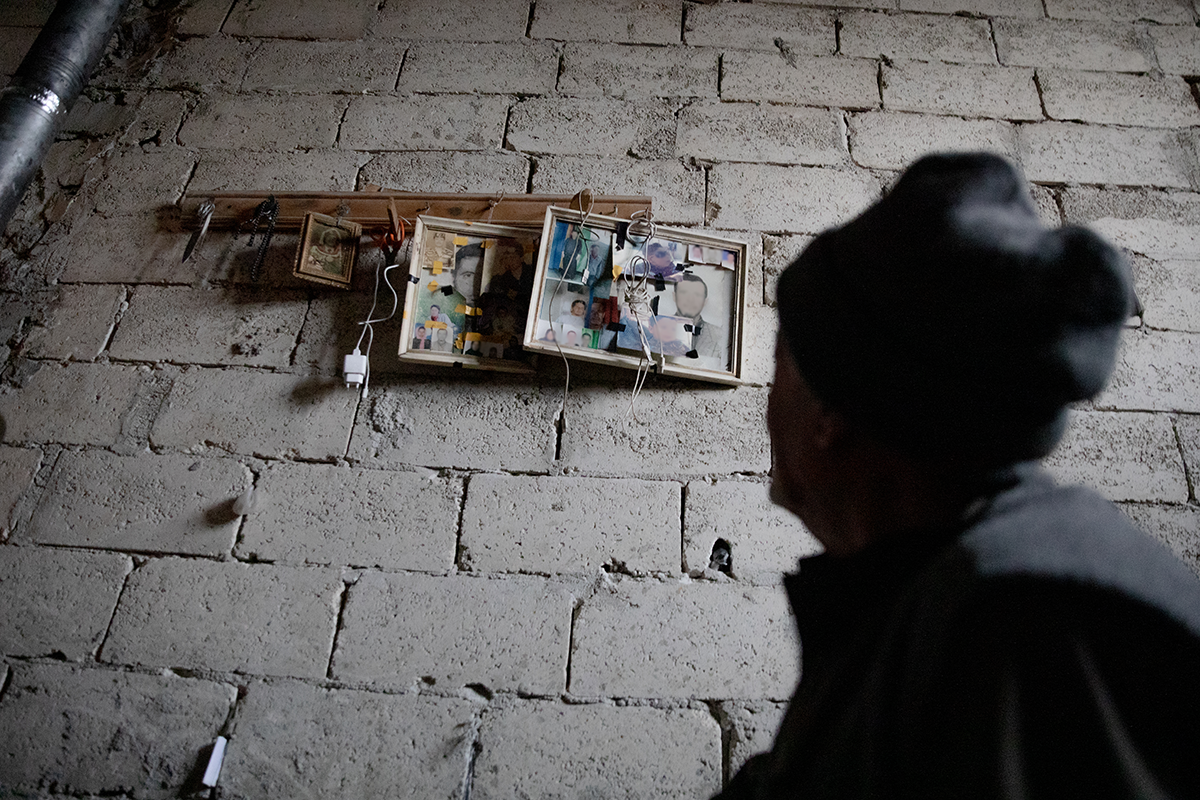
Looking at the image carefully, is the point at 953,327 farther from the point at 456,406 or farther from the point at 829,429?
the point at 456,406

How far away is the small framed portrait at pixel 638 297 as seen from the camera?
209 centimetres

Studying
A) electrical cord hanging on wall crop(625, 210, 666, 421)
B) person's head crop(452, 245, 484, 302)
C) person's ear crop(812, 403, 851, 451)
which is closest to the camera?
person's ear crop(812, 403, 851, 451)

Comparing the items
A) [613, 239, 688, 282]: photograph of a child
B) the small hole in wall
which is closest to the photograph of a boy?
[613, 239, 688, 282]: photograph of a child

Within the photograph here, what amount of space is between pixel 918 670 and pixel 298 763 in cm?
168

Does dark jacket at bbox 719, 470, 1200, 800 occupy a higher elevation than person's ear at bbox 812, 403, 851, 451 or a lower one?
lower

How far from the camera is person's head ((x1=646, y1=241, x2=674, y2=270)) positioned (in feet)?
7.17

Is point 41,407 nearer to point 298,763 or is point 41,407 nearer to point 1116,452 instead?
point 298,763

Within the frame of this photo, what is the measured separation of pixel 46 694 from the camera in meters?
1.87

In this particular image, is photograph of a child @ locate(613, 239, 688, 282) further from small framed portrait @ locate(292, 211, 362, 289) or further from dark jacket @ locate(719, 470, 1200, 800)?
dark jacket @ locate(719, 470, 1200, 800)

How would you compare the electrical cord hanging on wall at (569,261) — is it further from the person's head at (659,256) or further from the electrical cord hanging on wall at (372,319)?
the electrical cord hanging on wall at (372,319)

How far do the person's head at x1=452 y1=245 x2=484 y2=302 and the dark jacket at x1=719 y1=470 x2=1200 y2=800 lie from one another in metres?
1.70

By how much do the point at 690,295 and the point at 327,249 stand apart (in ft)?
3.80

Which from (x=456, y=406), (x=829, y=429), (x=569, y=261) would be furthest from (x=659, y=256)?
(x=829, y=429)

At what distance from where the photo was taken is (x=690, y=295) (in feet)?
7.08
